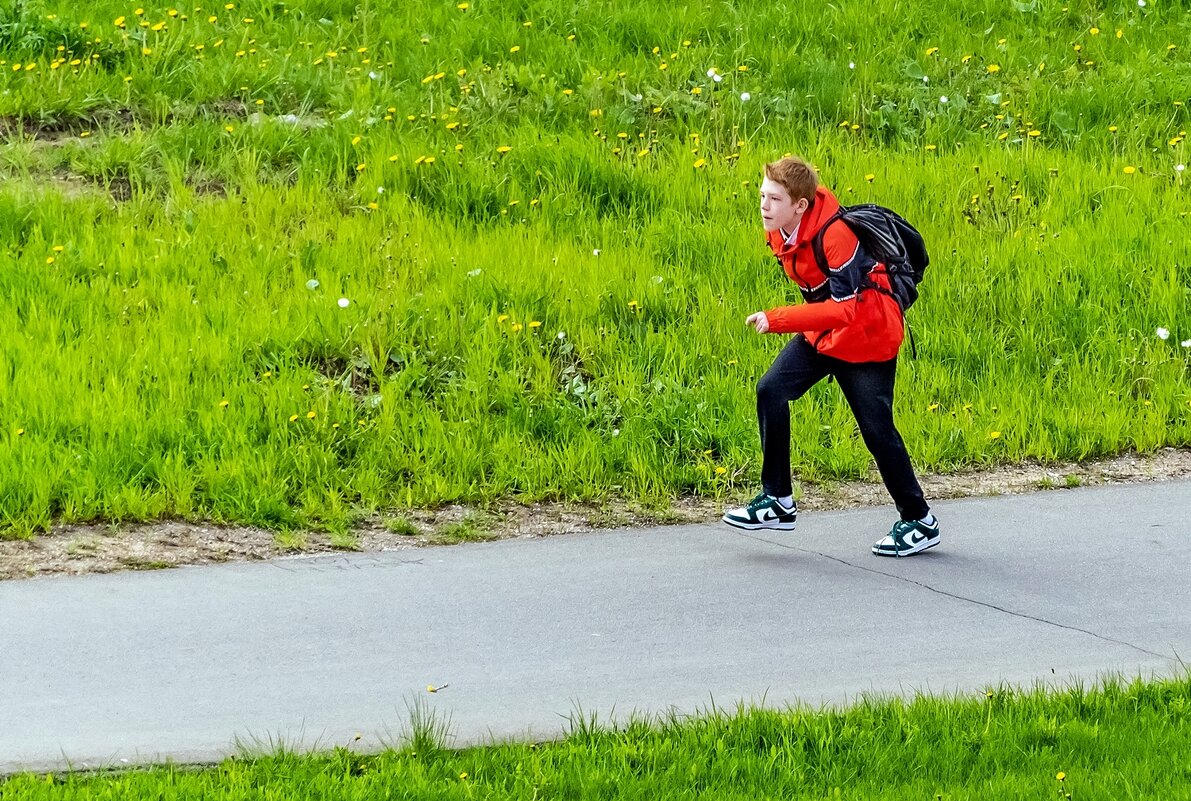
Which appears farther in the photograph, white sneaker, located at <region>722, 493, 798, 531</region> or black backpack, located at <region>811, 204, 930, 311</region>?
white sneaker, located at <region>722, 493, 798, 531</region>

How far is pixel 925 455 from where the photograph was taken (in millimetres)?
7008

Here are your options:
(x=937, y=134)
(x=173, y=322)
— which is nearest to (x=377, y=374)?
(x=173, y=322)

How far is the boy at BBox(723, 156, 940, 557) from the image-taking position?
17.7 feet

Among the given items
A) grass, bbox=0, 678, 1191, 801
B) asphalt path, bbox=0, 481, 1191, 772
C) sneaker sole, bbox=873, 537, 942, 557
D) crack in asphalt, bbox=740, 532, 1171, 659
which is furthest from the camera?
sneaker sole, bbox=873, 537, 942, 557

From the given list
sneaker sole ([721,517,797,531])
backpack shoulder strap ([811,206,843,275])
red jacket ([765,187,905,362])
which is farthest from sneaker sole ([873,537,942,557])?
backpack shoulder strap ([811,206,843,275])

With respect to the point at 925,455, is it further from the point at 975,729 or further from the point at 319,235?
the point at 319,235

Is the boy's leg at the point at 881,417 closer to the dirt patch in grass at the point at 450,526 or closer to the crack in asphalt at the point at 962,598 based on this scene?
the crack in asphalt at the point at 962,598

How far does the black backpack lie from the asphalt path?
1.14 m

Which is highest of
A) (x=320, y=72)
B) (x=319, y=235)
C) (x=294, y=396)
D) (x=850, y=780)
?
(x=320, y=72)

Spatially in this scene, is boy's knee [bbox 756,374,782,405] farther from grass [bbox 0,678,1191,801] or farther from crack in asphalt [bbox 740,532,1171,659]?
grass [bbox 0,678,1191,801]

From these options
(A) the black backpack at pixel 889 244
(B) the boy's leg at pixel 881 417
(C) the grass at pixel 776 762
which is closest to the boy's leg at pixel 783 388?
(B) the boy's leg at pixel 881 417

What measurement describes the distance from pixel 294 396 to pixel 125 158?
3123mm

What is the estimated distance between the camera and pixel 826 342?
5.55 metres

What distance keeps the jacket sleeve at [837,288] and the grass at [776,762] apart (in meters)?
1.56
